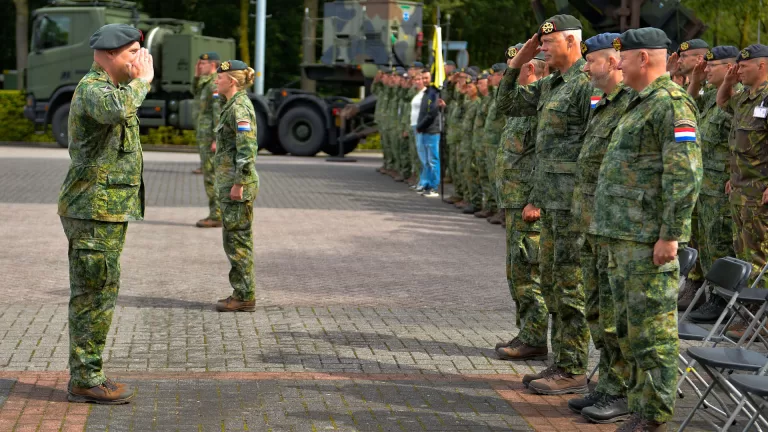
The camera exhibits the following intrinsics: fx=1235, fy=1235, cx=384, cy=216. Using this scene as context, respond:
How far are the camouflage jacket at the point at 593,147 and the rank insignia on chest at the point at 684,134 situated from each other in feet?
1.71

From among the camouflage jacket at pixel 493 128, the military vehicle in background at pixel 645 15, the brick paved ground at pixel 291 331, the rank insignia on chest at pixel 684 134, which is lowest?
the brick paved ground at pixel 291 331

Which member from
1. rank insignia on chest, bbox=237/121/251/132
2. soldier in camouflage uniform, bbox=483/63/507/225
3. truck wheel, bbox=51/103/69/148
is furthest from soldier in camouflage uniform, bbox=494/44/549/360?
truck wheel, bbox=51/103/69/148

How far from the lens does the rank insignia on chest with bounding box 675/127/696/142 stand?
568 centimetres

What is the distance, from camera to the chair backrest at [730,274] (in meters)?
6.64

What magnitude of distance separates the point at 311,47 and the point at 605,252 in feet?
87.6

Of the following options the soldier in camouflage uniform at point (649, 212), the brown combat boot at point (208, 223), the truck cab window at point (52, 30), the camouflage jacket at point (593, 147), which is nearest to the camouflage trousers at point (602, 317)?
the camouflage jacket at point (593, 147)

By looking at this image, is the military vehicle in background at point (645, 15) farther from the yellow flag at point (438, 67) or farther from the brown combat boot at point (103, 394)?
the brown combat boot at point (103, 394)

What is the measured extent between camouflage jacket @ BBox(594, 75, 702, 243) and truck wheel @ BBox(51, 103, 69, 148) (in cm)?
2477

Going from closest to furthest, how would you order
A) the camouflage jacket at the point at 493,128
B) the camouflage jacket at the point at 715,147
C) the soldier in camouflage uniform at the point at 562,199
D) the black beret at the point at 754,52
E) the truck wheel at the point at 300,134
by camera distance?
the soldier in camouflage uniform at the point at 562,199
the black beret at the point at 754,52
the camouflage jacket at the point at 715,147
the camouflage jacket at the point at 493,128
the truck wheel at the point at 300,134

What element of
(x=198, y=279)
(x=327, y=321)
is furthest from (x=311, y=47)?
(x=327, y=321)

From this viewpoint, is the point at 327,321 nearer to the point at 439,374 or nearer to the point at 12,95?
the point at 439,374

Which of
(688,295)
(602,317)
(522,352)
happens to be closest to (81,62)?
(688,295)

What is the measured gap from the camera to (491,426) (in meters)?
6.33

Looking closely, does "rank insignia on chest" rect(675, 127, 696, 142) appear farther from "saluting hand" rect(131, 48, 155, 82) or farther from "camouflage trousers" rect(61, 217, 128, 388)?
"camouflage trousers" rect(61, 217, 128, 388)
